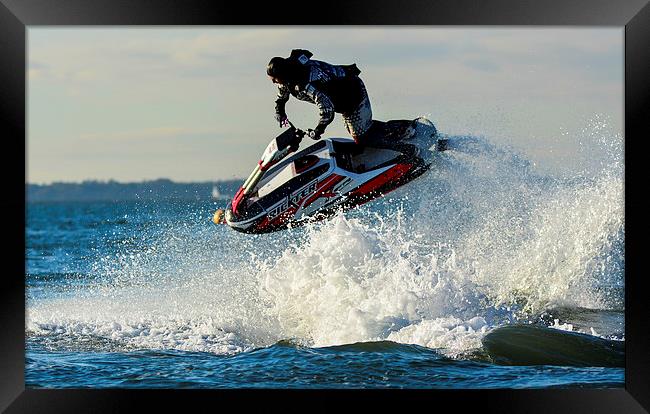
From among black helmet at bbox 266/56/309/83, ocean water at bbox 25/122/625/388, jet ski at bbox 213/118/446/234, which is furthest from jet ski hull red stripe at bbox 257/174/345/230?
black helmet at bbox 266/56/309/83

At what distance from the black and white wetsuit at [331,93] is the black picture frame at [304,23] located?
1335 mm

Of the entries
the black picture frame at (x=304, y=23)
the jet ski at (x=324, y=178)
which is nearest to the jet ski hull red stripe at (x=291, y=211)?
the jet ski at (x=324, y=178)

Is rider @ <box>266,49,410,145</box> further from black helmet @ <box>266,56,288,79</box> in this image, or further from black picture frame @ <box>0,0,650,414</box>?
black picture frame @ <box>0,0,650,414</box>

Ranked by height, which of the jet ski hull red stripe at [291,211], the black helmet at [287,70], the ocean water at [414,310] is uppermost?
the black helmet at [287,70]

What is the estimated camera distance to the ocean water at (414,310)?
331 inches

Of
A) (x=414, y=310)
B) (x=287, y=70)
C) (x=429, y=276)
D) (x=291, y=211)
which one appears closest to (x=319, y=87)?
(x=287, y=70)

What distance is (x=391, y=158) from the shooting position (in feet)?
29.3

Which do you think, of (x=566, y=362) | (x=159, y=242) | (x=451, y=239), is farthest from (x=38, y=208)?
(x=566, y=362)

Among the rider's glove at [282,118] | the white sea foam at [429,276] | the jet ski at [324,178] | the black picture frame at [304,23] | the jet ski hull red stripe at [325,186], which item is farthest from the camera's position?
the white sea foam at [429,276]

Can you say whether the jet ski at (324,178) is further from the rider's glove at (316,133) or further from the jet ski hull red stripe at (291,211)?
the rider's glove at (316,133)

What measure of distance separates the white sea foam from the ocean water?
2cm

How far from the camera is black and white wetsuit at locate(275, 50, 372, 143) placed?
8.36 metres

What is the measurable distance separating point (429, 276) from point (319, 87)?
6.90 ft

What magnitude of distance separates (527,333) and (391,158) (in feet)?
6.73
